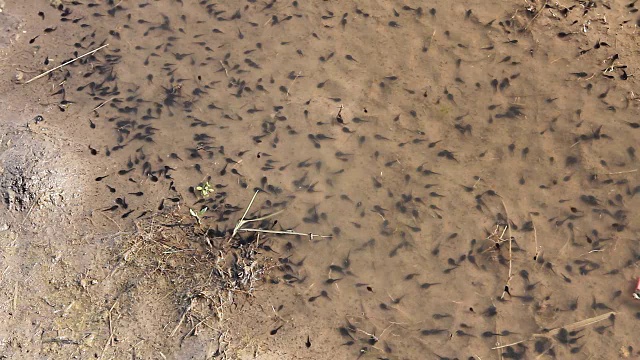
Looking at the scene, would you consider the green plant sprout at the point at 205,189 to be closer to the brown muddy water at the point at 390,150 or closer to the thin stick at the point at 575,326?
the brown muddy water at the point at 390,150

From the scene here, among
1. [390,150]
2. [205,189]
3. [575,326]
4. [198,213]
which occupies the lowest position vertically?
[575,326]

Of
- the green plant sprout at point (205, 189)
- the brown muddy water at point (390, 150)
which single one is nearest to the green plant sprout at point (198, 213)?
the brown muddy water at point (390, 150)

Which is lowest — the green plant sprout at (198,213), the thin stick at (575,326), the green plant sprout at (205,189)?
the thin stick at (575,326)

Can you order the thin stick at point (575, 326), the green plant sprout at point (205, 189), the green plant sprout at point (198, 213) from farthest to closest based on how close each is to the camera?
the green plant sprout at point (205, 189) < the green plant sprout at point (198, 213) < the thin stick at point (575, 326)

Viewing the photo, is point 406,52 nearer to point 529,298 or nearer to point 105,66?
point 529,298

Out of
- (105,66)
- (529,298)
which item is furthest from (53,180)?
(529,298)

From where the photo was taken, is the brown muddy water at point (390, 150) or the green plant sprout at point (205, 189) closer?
the brown muddy water at point (390, 150)

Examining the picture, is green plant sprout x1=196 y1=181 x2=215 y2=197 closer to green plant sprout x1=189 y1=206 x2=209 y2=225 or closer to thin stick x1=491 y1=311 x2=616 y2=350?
green plant sprout x1=189 y1=206 x2=209 y2=225

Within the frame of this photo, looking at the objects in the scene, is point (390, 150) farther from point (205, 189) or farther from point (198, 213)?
point (198, 213)

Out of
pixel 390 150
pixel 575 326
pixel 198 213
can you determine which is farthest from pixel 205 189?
pixel 575 326

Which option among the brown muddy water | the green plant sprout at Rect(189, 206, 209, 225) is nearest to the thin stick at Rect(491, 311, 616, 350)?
the brown muddy water
